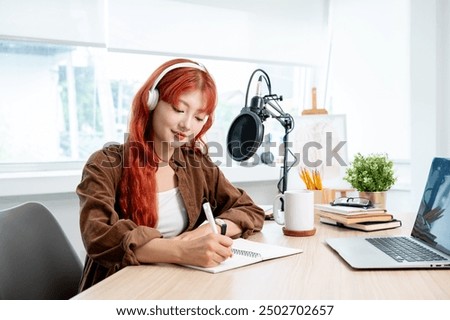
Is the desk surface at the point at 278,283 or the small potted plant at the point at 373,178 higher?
the small potted plant at the point at 373,178

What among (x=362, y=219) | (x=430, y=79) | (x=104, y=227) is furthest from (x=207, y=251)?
(x=430, y=79)

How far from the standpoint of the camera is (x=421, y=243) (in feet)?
4.31

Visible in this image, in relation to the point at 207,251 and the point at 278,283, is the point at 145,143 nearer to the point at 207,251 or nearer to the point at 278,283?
the point at 207,251

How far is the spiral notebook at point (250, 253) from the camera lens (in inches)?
43.9

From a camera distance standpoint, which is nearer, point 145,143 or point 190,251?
point 190,251

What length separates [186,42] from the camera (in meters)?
2.75

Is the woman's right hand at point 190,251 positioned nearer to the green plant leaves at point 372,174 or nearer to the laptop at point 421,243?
the laptop at point 421,243

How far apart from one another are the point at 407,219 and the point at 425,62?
1.29m

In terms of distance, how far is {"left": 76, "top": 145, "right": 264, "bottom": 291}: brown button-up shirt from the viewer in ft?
3.89

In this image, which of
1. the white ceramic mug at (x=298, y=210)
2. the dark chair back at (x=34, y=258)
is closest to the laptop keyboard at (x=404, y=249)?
the white ceramic mug at (x=298, y=210)

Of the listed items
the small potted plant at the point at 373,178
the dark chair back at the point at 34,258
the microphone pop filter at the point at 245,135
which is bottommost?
the dark chair back at the point at 34,258

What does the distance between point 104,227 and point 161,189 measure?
0.36 meters

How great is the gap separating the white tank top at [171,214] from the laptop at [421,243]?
456 millimetres
